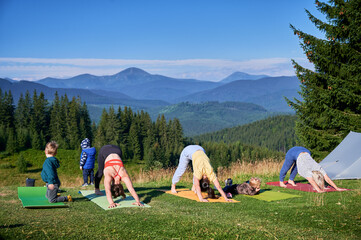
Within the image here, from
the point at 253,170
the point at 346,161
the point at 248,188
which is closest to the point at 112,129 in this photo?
the point at 253,170

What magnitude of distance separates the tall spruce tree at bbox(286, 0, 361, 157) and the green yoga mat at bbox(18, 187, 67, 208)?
17.3m

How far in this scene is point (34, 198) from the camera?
1023 cm

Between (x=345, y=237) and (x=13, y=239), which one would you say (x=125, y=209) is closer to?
(x=13, y=239)

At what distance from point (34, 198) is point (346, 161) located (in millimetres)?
13250

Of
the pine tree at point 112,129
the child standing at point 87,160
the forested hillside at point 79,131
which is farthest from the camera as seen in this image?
the pine tree at point 112,129

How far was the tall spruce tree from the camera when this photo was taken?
21125 mm

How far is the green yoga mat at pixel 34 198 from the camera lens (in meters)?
9.16

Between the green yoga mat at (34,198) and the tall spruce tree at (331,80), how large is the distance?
1726 centimetres

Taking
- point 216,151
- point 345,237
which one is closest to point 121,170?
point 345,237

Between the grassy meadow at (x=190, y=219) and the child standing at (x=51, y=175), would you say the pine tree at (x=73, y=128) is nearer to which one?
the grassy meadow at (x=190, y=219)

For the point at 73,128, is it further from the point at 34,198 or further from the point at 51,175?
the point at 51,175

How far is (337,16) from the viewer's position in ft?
74.5

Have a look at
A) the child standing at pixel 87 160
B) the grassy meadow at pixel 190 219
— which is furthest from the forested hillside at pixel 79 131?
the grassy meadow at pixel 190 219

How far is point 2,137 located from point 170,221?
344 feet
